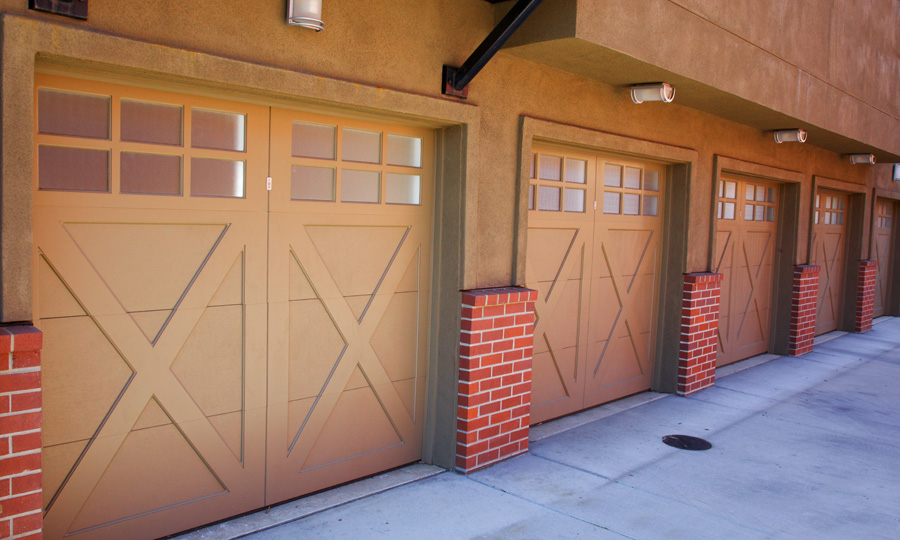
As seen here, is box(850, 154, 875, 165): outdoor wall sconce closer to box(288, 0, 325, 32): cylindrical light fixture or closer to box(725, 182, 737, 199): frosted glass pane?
box(725, 182, 737, 199): frosted glass pane

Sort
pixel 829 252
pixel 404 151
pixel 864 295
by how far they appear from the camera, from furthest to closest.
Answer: pixel 864 295, pixel 829 252, pixel 404 151

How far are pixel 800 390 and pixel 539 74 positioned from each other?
542 centimetres

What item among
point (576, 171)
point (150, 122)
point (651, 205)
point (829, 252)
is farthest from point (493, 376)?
point (829, 252)

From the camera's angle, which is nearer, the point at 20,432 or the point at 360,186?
the point at 20,432

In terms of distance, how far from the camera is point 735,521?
4562 mm

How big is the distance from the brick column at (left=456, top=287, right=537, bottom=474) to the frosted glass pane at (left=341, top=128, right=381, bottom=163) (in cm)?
119

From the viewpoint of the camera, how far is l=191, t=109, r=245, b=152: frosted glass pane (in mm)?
3812

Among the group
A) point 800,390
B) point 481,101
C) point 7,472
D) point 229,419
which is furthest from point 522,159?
point 800,390

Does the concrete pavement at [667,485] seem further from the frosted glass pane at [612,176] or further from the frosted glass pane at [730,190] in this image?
the frosted glass pane at [730,190]

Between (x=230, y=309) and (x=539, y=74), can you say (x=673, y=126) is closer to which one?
(x=539, y=74)

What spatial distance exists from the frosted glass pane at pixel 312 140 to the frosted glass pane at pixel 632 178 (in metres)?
3.85

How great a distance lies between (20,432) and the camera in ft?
9.59

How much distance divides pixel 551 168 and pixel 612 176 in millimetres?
1086

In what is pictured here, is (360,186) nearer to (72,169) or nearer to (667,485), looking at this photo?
(72,169)
